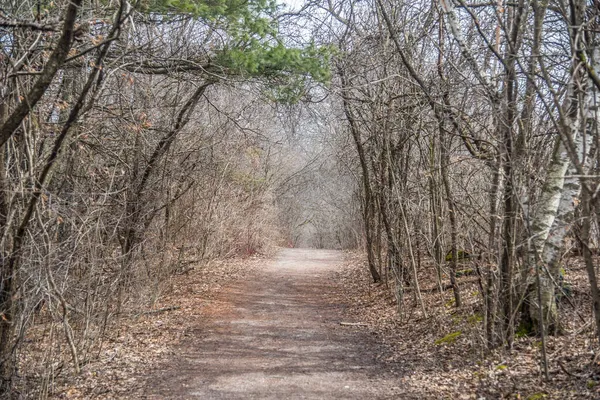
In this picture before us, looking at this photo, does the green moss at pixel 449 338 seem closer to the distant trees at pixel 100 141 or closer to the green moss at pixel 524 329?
the green moss at pixel 524 329

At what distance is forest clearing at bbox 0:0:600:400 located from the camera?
5.99 m

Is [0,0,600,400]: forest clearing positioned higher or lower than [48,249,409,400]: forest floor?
higher

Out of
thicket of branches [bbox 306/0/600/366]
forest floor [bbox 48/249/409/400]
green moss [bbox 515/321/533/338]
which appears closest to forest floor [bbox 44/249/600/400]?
forest floor [bbox 48/249/409/400]

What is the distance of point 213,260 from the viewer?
17.1 metres

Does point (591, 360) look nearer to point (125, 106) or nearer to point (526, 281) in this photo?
point (526, 281)

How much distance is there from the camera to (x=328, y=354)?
808cm

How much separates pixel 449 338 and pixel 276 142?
4.36 m

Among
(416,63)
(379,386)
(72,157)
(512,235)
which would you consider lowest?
(379,386)

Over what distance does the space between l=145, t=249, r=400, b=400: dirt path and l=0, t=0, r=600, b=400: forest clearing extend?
51mm

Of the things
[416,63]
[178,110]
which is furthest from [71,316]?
[416,63]

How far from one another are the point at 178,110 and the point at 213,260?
673cm

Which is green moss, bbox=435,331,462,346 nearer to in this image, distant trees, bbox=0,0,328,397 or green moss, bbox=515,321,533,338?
green moss, bbox=515,321,533,338

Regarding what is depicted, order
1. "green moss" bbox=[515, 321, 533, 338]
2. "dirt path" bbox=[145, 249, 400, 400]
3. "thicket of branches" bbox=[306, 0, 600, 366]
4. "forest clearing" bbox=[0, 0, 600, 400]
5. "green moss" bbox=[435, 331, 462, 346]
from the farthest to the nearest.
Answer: "green moss" bbox=[435, 331, 462, 346], "green moss" bbox=[515, 321, 533, 338], "dirt path" bbox=[145, 249, 400, 400], "forest clearing" bbox=[0, 0, 600, 400], "thicket of branches" bbox=[306, 0, 600, 366]

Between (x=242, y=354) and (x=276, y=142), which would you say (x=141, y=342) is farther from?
(x=276, y=142)
